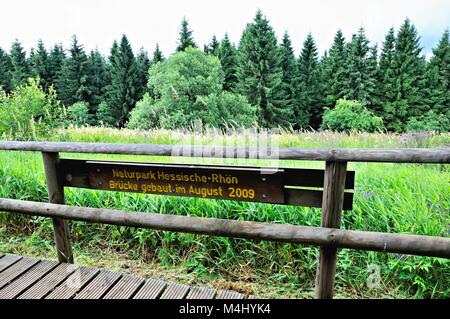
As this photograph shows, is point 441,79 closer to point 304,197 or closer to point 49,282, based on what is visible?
point 304,197

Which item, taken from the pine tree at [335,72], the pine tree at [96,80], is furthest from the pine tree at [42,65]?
→ the pine tree at [335,72]

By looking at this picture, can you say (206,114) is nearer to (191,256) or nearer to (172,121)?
(172,121)

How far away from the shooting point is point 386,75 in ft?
134

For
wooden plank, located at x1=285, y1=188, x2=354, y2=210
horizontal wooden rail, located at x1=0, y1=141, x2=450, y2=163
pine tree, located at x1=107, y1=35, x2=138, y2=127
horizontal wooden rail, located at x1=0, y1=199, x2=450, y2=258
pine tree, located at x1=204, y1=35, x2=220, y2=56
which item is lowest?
horizontal wooden rail, located at x1=0, y1=199, x2=450, y2=258

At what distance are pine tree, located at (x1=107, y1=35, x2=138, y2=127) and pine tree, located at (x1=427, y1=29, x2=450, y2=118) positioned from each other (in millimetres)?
36884

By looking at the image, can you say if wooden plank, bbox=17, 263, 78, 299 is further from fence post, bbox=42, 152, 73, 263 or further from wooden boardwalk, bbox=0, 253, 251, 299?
fence post, bbox=42, 152, 73, 263

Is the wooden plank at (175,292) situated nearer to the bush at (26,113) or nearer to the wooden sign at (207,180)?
the wooden sign at (207,180)

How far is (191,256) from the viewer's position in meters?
3.39

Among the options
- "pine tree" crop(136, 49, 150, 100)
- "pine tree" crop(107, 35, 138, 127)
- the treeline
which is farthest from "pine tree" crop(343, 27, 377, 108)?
"pine tree" crop(107, 35, 138, 127)

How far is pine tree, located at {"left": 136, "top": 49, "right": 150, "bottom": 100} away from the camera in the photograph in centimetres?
4591

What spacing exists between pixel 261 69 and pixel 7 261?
39651mm

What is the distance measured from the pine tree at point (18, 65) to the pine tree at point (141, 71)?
46.7 feet

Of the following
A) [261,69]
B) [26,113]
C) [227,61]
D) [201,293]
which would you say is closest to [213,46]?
[227,61]

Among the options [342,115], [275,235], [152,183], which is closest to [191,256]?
[152,183]
